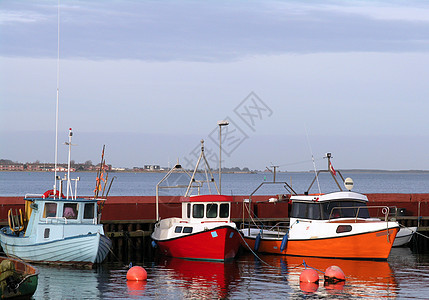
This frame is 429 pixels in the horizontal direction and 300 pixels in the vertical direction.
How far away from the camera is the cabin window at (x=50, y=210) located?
2798 centimetres

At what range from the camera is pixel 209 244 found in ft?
96.0

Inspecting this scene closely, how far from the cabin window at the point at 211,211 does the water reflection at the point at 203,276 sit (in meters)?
2.22

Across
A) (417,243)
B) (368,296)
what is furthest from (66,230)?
(417,243)

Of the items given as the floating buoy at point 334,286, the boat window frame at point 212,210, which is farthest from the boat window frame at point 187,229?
the floating buoy at point 334,286

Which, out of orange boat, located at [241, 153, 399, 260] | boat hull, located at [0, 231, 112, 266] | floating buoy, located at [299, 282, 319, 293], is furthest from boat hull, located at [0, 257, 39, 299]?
orange boat, located at [241, 153, 399, 260]

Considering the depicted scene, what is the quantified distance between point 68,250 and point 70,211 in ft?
6.33

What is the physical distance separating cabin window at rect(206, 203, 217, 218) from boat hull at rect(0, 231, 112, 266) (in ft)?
16.4

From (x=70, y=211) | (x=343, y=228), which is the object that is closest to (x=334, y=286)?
(x=343, y=228)

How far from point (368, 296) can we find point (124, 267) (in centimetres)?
1111

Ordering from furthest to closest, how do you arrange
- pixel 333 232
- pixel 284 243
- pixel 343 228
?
pixel 284 243
pixel 333 232
pixel 343 228

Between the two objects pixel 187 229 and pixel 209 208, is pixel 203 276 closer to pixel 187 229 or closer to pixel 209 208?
pixel 187 229

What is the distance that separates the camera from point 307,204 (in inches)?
1252

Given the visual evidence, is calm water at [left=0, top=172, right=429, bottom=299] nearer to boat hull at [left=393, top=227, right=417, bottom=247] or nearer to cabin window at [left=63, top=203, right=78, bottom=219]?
cabin window at [left=63, top=203, right=78, bottom=219]

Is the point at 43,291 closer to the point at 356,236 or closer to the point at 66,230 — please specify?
the point at 66,230
